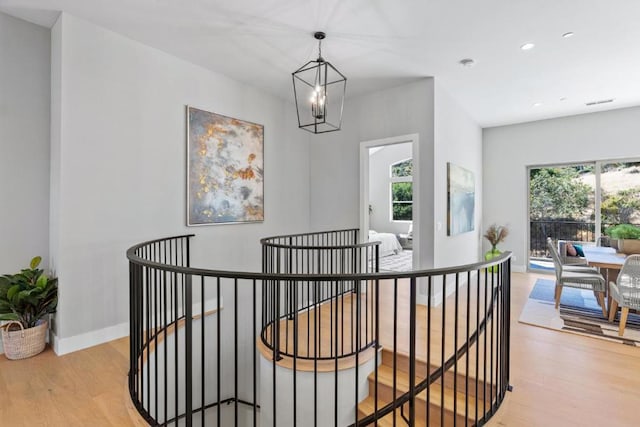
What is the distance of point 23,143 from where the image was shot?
288 cm

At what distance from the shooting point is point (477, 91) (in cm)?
467

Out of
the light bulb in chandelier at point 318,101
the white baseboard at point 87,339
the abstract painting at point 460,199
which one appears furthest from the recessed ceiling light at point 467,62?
the white baseboard at point 87,339

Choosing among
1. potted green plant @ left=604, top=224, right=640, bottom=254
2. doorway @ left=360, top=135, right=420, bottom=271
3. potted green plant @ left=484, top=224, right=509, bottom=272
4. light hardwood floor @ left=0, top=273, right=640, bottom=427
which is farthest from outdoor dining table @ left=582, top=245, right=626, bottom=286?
doorway @ left=360, top=135, right=420, bottom=271

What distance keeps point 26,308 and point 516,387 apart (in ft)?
13.3

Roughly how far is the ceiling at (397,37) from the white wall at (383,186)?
18.5 ft

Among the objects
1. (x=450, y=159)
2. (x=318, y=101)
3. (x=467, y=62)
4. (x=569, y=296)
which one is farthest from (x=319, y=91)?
(x=569, y=296)

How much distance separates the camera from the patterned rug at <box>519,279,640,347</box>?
3.40m

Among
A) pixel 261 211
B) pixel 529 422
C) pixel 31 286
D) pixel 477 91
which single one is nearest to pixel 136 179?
pixel 31 286

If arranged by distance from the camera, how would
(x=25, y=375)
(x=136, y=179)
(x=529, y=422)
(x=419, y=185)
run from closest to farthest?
1. (x=529, y=422)
2. (x=25, y=375)
3. (x=136, y=179)
4. (x=419, y=185)

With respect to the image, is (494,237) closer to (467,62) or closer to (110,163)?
(467,62)

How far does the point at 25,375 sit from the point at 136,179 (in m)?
1.84

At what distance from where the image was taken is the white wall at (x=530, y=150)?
5539 mm

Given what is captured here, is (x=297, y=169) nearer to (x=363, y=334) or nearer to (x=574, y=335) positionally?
(x=363, y=334)

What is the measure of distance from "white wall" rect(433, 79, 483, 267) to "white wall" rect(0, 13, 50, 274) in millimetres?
4305
